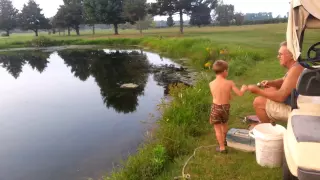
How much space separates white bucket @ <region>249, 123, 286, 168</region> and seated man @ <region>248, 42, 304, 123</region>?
33 centimetres

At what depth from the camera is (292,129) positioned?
10.5 feet

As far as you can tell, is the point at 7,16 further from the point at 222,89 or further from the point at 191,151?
the point at 222,89

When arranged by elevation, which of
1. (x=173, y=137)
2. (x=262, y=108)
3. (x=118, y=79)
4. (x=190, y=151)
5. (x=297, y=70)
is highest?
(x=297, y=70)

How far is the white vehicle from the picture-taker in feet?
9.21

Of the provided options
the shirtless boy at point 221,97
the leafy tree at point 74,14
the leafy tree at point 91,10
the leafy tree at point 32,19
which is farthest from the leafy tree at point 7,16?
Result: the shirtless boy at point 221,97

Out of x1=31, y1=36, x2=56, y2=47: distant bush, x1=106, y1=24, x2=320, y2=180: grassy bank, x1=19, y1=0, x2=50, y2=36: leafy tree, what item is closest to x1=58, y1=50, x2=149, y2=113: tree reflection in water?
x1=106, y1=24, x2=320, y2=180: grassy bank

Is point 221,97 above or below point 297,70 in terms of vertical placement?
below

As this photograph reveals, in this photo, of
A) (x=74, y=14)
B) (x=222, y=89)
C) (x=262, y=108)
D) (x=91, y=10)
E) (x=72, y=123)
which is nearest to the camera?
(x=222, y=89)

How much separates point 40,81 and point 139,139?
1271cm

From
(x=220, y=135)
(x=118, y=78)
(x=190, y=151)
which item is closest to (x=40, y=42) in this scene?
(x=118, y=78)

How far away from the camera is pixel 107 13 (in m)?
57.2

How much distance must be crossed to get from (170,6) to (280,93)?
48763 millimetres

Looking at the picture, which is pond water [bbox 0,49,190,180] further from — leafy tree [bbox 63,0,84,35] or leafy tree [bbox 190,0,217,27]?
leafy tree [bbox 63,0,84,35]

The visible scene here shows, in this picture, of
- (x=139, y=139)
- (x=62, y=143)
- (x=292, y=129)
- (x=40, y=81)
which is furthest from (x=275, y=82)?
(x=40, y=81)
